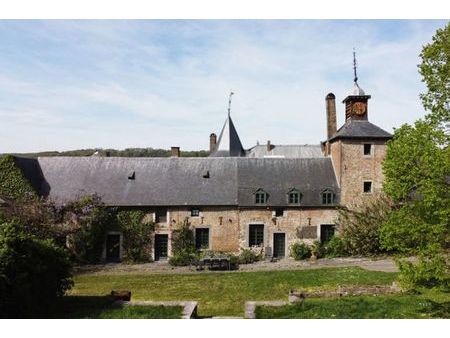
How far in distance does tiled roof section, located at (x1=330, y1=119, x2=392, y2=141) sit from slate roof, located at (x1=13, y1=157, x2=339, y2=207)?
2407 mm

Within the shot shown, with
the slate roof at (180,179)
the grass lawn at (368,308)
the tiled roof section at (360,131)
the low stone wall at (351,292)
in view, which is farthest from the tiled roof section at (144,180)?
the grass lawn at (368,308)

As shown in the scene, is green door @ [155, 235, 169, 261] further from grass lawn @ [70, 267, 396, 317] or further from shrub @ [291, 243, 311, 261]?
shrub @ [291, 243, 311, 261]

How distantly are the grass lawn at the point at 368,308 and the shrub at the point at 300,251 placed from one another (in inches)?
488

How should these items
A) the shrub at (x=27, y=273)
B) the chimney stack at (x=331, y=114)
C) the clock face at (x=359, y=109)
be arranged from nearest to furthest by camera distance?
the shrub at (x=27, y=273) → the clock face at (x=359, y=109) → the chimney stack at (x=331, y=114)

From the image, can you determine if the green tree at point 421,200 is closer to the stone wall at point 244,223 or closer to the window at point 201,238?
the stone wall at point 244,223

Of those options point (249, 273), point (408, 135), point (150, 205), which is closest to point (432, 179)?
point (408, 135)

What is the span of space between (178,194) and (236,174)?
4075 millimetres

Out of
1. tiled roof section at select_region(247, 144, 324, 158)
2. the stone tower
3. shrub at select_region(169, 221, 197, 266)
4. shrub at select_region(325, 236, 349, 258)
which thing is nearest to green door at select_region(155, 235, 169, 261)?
shrub at select_region(169, 221, 197, 266)

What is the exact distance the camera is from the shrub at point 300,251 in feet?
86.3

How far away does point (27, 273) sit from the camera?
1118cm

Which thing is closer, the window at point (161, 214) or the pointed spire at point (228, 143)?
the window at point (161, 214)

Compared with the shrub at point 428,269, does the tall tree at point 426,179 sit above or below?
above

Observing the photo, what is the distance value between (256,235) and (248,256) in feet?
5.49

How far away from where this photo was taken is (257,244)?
27.0 meters
